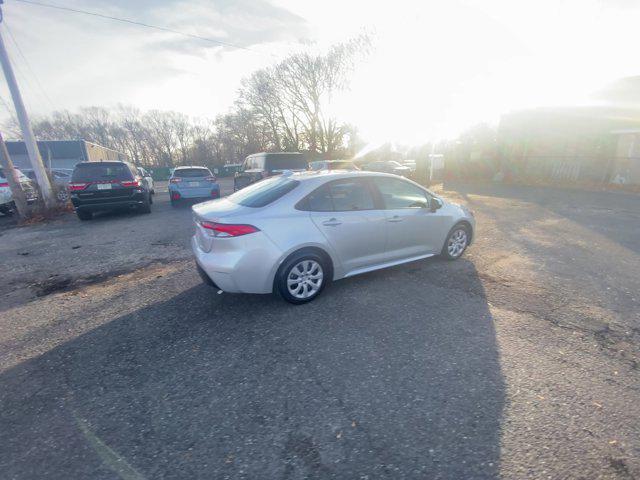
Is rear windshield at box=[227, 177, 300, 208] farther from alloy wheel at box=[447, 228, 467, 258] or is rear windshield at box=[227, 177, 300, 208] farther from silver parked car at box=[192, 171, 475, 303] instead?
alloy wheel at box=[447, 228, 467, 258]

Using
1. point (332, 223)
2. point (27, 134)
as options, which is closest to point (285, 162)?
point (332, 223)

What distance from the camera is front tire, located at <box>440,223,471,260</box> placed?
16.4 ft

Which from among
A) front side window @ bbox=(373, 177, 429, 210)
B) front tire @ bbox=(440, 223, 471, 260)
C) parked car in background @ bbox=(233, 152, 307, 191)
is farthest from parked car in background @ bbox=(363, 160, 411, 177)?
front side window @ bbox=(373, 177, 429, 210)

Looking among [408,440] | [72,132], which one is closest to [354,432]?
[408,440]

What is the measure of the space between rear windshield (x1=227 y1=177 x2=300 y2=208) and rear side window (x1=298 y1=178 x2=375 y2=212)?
0.31 meters

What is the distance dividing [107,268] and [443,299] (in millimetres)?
5443

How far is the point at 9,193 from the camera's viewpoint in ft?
34.6

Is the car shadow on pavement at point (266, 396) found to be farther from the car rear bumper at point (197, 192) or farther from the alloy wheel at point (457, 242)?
the car rear bumper at point (197, 192)

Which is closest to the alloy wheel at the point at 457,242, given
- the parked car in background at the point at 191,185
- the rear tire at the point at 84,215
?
the parked car in background at the point at 191,185

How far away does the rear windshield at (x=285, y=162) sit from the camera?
10789 millimetres

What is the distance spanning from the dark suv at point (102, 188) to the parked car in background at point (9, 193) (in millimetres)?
3266

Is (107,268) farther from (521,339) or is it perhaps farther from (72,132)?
(72,132)

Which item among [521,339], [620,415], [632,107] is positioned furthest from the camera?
[632,107]

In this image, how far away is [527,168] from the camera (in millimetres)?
18422
